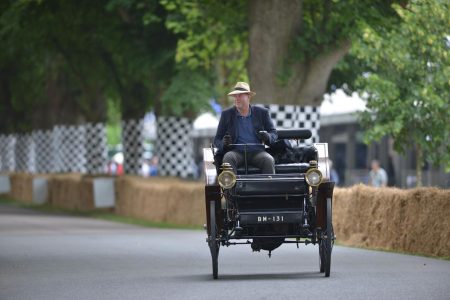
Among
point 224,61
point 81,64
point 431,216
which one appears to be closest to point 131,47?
point 224,61

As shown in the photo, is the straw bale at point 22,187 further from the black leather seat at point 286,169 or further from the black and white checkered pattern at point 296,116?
the black leather seat at point 286,169

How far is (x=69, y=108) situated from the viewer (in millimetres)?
56031

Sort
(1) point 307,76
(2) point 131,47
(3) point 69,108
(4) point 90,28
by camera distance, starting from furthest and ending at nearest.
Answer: (3) point 69,108 < (4) point 90,28 < (2) point 131,47 < (1) point 307,76

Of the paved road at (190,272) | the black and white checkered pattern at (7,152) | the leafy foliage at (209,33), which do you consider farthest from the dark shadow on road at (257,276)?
the black and white checkered pattern at (7,152)

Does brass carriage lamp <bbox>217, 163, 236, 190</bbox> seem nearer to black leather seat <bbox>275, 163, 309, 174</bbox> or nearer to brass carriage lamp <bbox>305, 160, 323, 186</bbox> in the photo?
brass carriage lamp <bbox>305, 160, 323, 186</bbox>

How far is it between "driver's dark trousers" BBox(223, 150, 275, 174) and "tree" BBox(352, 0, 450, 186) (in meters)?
9.67

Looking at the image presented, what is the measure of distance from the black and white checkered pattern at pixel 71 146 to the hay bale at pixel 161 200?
1648 centimetres

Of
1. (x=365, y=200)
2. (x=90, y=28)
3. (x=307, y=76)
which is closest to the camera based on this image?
(x=365, y=200)

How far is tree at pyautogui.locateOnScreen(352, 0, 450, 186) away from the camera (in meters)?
24.9

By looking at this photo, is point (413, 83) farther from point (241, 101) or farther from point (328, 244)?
point (328, 244)

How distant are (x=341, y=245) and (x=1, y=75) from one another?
120 feet

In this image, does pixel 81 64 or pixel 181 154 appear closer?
pixel 181 154

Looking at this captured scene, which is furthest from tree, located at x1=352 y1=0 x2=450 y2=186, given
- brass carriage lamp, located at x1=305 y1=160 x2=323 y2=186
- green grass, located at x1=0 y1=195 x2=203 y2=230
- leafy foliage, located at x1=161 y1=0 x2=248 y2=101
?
brass carriage lamp, located at x1=305 y1=160 x2=323 y2=186

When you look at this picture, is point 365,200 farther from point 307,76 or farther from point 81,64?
point 81,64
